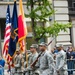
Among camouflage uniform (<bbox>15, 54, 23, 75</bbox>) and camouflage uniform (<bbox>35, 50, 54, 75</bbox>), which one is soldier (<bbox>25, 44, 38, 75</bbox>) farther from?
camouflage uniform (<bbox>15, 54, 23, 75</bbox>)

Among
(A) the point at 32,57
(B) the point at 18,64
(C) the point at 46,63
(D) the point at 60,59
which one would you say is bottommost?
(B) the point at 18,64

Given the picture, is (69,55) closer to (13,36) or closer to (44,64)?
(13,36)

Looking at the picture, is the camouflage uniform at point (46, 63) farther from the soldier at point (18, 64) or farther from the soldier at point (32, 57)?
the soldier at point (18, 64)

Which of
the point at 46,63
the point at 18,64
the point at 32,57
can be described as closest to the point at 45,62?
the point at 46,63

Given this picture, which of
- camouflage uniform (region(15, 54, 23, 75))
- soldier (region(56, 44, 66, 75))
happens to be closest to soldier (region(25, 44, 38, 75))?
soldier (region(56, 44, 66, 75))

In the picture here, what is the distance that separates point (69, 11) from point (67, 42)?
8.04 ft

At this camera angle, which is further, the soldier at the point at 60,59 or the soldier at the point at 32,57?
the soldier at the point at 60,59

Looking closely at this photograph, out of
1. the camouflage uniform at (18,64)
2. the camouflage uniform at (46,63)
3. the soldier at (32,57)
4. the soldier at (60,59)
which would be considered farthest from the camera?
the camouflage uniform at (18,64)

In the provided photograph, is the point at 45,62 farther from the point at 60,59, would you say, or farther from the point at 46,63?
the point at 60,59

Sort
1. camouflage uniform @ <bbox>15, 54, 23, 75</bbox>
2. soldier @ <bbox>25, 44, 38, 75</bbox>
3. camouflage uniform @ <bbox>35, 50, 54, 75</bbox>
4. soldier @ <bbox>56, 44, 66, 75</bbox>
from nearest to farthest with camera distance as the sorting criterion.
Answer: camouflage uniform @ <bbox>35, 50, 54, 75</bbox> < soldier @ <bbox>25, 44, 38, 75</bbox> < soldier @ <bbox>56, 44, 66, 75</bbox> < camouflage uniform @ <bbox>15, 54, 23, 75</bbox>

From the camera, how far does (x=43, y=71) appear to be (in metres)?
11.9

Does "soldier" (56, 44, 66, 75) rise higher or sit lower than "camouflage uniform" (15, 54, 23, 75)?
higher

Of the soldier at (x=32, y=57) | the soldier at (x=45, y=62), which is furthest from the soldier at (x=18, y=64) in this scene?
the soldier at (x=45, y=62)

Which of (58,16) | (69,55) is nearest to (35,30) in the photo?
(69,55)
